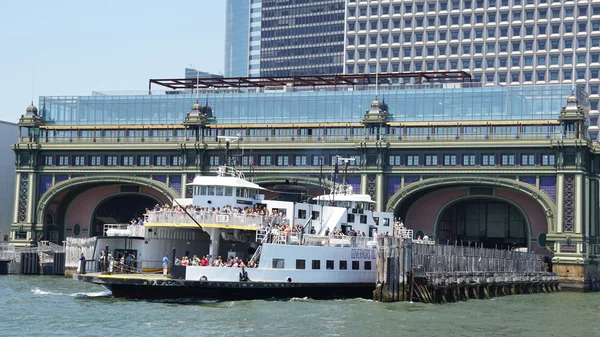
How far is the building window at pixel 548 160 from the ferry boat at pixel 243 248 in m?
34.6

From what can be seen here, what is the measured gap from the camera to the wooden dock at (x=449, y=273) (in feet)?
253

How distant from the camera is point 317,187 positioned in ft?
395

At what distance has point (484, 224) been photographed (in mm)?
127875

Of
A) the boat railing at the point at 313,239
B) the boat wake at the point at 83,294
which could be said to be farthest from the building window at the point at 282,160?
the boat wake at the point at 83,294

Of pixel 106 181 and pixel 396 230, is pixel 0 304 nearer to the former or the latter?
pixel 396 230

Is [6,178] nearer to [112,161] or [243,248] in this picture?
[112,161]

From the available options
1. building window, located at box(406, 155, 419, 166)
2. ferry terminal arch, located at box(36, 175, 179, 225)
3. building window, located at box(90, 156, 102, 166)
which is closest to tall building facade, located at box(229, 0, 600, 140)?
building window, located at box(406, 155, 419, 166)

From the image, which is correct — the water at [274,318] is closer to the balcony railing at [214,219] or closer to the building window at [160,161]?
the balcony railing at [214,219]

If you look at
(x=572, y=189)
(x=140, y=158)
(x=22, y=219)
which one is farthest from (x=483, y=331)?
(x=22, y=219)

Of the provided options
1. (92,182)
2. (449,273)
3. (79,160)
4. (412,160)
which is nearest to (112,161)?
(92,182)

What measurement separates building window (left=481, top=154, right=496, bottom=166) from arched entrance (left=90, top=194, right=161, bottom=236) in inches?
1592

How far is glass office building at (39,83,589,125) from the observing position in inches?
4700

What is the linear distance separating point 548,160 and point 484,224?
16.3 m

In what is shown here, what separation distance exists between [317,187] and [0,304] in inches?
2101
